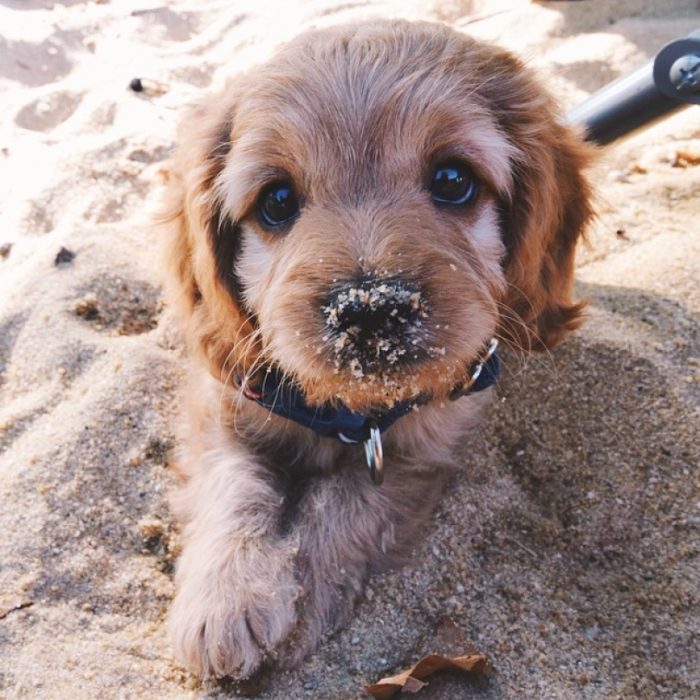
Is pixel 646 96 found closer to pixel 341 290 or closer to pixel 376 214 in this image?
pixel 376 214

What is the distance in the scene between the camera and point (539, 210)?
208 cm

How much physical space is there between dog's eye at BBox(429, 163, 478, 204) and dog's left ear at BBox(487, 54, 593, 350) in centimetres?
16

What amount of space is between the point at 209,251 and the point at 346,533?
0.85m

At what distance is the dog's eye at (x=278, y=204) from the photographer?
6.31 ft

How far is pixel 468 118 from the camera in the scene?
1896 millimetres

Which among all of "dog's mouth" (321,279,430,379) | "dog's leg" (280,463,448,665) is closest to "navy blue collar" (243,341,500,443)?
"dog's leg" (280,463,448,665)

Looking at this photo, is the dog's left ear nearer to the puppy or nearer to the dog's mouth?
the puppy

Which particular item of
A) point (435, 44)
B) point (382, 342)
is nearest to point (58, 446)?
point (382, 342)

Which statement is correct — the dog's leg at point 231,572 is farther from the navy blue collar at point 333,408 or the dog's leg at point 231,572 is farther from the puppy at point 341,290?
the navy blue collar at point 333,408

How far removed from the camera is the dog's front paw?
1.79 metres

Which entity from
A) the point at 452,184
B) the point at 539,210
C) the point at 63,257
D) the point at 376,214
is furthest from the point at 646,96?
the point at 63,257

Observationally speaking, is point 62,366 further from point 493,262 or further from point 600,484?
point 600,484

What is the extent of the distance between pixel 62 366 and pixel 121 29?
2.99m

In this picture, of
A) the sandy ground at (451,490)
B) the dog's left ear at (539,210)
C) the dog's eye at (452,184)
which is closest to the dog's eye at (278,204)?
the dog's eye at (452,184)
